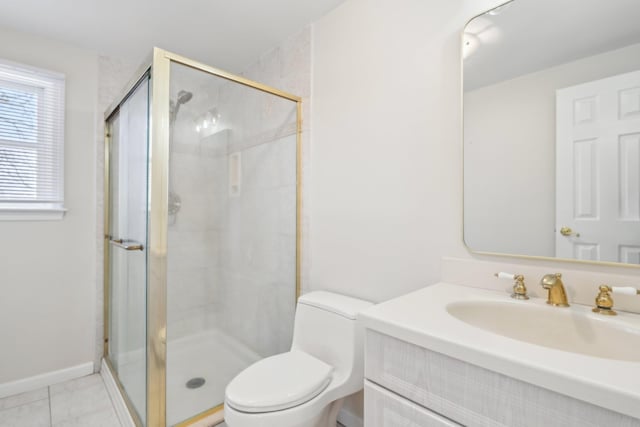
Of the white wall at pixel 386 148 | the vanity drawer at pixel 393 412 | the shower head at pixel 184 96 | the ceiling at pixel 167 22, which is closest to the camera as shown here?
the vanity drawer at pixel 393 412

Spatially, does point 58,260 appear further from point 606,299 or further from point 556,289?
point 606,299

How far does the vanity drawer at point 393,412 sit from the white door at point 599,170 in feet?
2.28

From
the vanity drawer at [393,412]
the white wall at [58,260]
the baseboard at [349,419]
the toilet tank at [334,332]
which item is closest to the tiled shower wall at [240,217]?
the toilet tank at [334,332]

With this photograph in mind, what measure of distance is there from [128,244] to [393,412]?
156cm

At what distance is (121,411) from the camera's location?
1.66 m

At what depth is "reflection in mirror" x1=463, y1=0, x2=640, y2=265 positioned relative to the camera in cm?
91

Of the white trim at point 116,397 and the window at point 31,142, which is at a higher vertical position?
the window at point 31,142

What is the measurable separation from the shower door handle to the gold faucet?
5.38 feet

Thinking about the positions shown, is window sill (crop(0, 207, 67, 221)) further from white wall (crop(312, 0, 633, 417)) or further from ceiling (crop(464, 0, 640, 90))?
ceiling (crop(464, 0, 640, 90))

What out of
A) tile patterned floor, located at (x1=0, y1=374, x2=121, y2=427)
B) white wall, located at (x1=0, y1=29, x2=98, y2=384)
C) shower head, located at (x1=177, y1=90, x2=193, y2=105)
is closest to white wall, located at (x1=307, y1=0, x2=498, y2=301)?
shower head, located at (x1=177, y1=90, x2=193, y2=105)

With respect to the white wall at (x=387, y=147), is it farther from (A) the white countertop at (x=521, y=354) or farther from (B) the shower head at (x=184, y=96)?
(B) the shower head at (x=184, y=96)

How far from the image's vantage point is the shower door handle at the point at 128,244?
1534 millimetres

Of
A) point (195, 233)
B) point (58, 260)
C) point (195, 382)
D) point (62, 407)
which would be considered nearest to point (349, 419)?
point (195, 382)

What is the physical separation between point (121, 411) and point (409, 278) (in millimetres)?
1691
